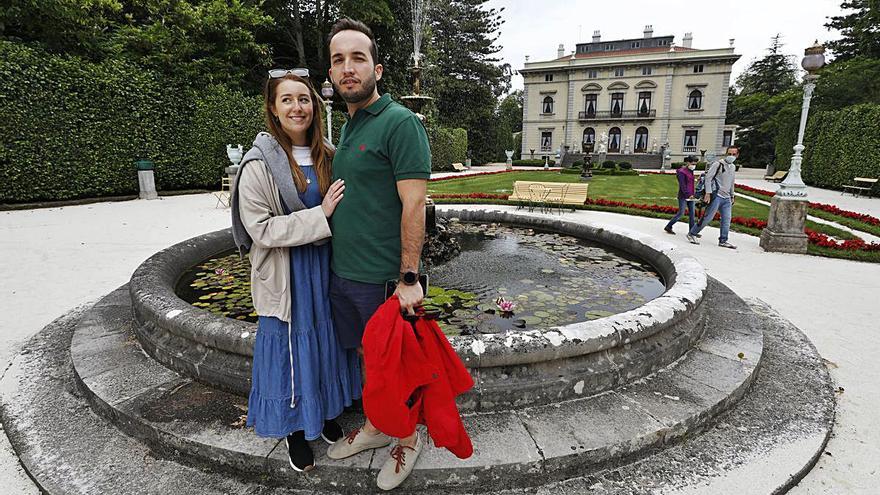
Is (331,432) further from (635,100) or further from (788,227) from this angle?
(635,100)

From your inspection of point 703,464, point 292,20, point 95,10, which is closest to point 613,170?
point 292,20

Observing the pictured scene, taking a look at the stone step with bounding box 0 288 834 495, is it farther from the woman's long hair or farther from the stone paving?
the woman's long hair

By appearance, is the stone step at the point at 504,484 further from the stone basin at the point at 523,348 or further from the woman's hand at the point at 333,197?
the woman's hand at the point at 333,197

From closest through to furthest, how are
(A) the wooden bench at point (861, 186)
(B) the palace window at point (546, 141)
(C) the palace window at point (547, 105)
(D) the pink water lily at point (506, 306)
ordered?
1. (D) the pink water lily at point (506, 306)
2. (A) the wooden bench at point (861, 186)
3. (C) the palace window at point (547, 105)
4. (B) the palace window at point (546, 141)

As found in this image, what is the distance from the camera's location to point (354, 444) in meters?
2.00

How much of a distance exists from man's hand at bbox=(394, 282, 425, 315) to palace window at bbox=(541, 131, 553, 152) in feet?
143

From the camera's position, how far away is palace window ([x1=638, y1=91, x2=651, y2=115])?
39.5 m

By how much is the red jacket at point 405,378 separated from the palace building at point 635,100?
38.0 metres

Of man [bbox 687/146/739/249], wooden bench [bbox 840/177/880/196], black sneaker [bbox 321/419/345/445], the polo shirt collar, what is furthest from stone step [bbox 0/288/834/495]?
wooden bench [bbox 840/177/880/196]

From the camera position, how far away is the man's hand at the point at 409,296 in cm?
174

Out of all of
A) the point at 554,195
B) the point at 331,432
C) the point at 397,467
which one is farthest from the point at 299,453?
the point at 554,195

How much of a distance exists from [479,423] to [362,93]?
1671mm

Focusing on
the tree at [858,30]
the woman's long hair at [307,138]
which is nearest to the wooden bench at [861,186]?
the tree at [858,30]

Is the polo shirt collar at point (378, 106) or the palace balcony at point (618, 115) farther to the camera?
the palace balcony at point (618, 115)
